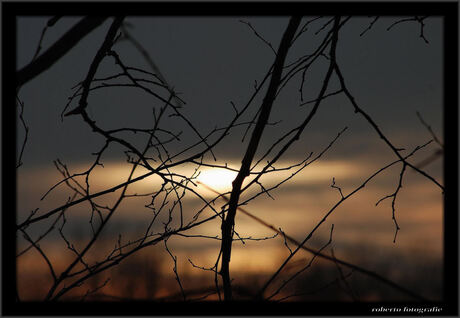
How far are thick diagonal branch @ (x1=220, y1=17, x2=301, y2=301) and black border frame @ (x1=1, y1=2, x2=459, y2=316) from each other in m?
0.21

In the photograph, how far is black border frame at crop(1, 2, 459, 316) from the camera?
6.67 ft

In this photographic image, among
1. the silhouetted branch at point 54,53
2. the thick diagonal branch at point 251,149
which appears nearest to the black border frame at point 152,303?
the silhouetted branch at point 54,53

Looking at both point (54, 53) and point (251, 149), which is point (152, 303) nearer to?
point (251, 149)

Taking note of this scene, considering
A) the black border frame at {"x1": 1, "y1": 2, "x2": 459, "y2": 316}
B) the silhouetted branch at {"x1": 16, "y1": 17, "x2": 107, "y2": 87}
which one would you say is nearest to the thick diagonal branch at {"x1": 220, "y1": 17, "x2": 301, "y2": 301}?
the black border frame at {"x1": 1, "y1": 2, "x2": 459, "y2": 316}

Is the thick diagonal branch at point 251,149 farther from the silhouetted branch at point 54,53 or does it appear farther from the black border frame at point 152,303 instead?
the silhouetted branch at point 54,53

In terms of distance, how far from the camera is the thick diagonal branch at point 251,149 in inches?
89.5

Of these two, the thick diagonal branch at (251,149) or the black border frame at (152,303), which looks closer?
the black border frame at (152,303)

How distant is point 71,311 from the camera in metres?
2.03

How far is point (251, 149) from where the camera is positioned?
7.54 ft

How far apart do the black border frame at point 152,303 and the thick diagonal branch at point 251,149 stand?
0.21 metres

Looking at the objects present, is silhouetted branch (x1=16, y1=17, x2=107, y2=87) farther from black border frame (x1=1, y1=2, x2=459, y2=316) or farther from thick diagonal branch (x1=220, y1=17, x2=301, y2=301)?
thick diagonal branch (x1=220, y1=17, x2=301, y2=301)
